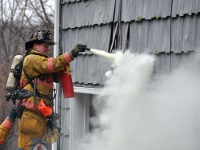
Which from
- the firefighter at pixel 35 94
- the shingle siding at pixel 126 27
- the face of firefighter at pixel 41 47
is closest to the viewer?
the shingle siding at pixel 126 27

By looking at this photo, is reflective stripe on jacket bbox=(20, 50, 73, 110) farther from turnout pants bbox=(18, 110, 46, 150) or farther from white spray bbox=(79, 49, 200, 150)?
white spray bbox=(79, 49, 200, 150)

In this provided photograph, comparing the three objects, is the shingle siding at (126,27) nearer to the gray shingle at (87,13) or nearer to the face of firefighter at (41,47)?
the gray shingle at (87,13)

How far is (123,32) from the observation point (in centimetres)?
606

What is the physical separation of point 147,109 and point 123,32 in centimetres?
127

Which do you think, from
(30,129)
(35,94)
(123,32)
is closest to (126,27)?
(123,32)

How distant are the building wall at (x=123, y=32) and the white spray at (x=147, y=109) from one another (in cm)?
21

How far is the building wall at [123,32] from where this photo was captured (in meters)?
5.07

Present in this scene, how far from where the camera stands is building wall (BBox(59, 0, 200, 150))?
5.07 meters

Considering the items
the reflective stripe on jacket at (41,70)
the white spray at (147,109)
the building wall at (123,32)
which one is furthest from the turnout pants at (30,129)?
the building wall at (123,32)

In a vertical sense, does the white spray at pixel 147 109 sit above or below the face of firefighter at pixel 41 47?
below

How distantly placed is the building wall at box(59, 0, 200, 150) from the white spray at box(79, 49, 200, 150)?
0.70 feet

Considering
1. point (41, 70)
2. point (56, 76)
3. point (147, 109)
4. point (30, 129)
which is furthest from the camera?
point (56, 76)

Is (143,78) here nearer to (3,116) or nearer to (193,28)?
(193,28)

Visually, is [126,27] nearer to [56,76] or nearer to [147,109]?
[56,76]
